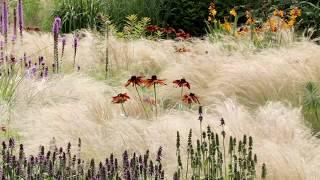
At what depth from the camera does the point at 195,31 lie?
36.2 feet

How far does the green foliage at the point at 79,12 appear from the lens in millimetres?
11070

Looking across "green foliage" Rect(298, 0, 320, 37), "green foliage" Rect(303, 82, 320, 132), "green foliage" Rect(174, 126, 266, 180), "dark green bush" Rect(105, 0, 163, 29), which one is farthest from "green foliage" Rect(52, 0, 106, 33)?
"green foliage" Rect(174, 126, 266, 180)

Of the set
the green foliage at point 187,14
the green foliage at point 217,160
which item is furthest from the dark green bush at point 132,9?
the green foliage at point 217,160

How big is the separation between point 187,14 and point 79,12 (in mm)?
1776

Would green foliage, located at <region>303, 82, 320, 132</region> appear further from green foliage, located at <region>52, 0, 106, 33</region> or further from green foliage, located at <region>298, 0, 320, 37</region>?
green foliage, located at <region>52, 0, 106, 33</region>

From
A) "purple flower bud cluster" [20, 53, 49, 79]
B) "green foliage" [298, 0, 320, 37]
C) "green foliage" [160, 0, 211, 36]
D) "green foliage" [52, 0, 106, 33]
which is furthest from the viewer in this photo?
"green foliage" [52, 0, 106, 33]

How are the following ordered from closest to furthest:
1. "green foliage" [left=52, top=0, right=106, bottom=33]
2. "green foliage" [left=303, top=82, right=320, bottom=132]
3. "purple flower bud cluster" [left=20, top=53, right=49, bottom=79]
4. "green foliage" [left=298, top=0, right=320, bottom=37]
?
"green foliage" [left=303, top=82, right=320, bottom=132], "purple flower bud cluster" [left=20, top=53, right=49, bottom=79], "green foliage" [left=298, top=0, right=320, bottom=37], "green foliage" [left=52, top=0, right=106, bottom=33]

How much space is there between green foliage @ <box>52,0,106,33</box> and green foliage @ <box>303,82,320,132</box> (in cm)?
568

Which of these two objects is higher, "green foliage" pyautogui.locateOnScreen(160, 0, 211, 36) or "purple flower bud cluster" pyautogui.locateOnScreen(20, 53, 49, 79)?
"green foliage" pyautogui.locateOnScreen(160, 0, 211, 36)

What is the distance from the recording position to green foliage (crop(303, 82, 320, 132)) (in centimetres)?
560

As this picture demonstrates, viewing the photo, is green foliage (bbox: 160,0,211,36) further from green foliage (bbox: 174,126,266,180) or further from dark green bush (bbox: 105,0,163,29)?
green foliage (bbox: 174,126,266,180)

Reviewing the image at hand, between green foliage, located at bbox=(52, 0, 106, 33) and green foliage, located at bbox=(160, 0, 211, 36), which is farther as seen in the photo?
green foliage, located at bbox=(52, 0, 106, 33)

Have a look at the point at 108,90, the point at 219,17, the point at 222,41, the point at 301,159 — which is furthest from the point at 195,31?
the point at 301,159

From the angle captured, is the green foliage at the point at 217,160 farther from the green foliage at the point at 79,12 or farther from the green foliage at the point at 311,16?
the green foliage at the point at 79,12
